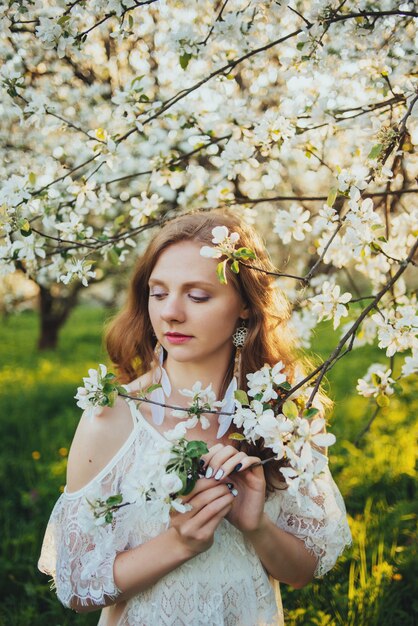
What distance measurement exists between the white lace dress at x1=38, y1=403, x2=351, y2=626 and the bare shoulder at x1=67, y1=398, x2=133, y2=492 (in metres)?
0.02

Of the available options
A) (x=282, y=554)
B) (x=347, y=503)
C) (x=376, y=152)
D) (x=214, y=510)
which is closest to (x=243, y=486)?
(x=214, y=510)

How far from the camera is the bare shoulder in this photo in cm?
161

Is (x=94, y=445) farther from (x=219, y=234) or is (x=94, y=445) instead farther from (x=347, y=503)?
(x=347, y=503)

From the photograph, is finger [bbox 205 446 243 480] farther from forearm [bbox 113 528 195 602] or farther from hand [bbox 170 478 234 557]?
forearm [bbox 113 528 195 602]

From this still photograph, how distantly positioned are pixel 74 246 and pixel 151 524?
993 mm

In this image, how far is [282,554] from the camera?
5.48ft

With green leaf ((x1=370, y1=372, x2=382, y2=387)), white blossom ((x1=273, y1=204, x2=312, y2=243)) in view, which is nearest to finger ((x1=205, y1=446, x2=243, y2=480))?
green leaf ((x1=370, y1=372, x2=382, y2=387))

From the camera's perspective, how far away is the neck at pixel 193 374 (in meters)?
1.78

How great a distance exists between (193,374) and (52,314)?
26.2ft

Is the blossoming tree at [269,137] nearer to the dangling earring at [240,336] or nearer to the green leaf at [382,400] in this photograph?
the green leaf at [382,400]

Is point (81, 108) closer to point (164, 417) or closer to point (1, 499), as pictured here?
point (1, 499)

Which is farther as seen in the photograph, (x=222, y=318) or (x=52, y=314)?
(x=52, y=314)

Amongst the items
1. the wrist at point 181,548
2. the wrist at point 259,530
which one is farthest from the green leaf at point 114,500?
the wrist at point 259,530

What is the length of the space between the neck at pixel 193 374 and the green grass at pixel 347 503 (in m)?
0.54
